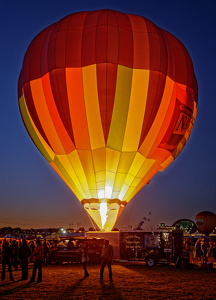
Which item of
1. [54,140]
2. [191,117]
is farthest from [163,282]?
[191,117]

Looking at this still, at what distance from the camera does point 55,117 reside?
19625 mm

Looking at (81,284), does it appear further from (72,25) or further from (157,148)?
(72,25)

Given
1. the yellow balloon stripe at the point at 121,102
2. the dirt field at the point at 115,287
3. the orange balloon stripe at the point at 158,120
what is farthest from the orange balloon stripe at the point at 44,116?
the dirt field at the point at 115,287

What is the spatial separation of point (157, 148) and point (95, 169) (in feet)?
11.1

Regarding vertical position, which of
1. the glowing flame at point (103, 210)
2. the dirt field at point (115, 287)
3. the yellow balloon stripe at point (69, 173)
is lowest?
the dirt field at point (115, 287)

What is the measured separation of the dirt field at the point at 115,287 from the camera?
9438mm

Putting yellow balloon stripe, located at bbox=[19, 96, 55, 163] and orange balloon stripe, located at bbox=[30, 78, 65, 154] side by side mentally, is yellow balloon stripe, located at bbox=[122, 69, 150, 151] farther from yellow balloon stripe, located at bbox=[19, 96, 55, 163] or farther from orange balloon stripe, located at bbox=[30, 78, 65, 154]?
yellow balloon stripe, located at bbox=[19, 96, 55, 163]

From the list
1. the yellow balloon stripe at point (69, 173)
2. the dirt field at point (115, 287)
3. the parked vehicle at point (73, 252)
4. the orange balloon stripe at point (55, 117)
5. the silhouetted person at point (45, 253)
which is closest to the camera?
the dirt field at point (115, 287)

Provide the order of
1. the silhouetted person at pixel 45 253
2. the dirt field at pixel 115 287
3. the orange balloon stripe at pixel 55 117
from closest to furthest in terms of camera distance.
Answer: the dirt field at pixel 115 287, the silhouetted person at pixel 45 253, the orange balloon stripe at pixel 55 117

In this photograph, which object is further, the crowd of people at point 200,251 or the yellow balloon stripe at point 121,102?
the crowd of people at point 200,251

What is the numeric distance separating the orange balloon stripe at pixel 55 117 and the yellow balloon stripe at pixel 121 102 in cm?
206

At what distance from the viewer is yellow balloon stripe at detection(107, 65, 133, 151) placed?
62.2ft

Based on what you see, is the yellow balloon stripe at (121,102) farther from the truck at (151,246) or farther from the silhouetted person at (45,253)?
the silhouetted person at (45,253)

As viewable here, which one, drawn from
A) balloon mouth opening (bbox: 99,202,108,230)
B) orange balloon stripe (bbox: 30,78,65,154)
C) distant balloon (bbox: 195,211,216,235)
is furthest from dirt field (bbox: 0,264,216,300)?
distant balloon (bbox: 195,211,216,235)
